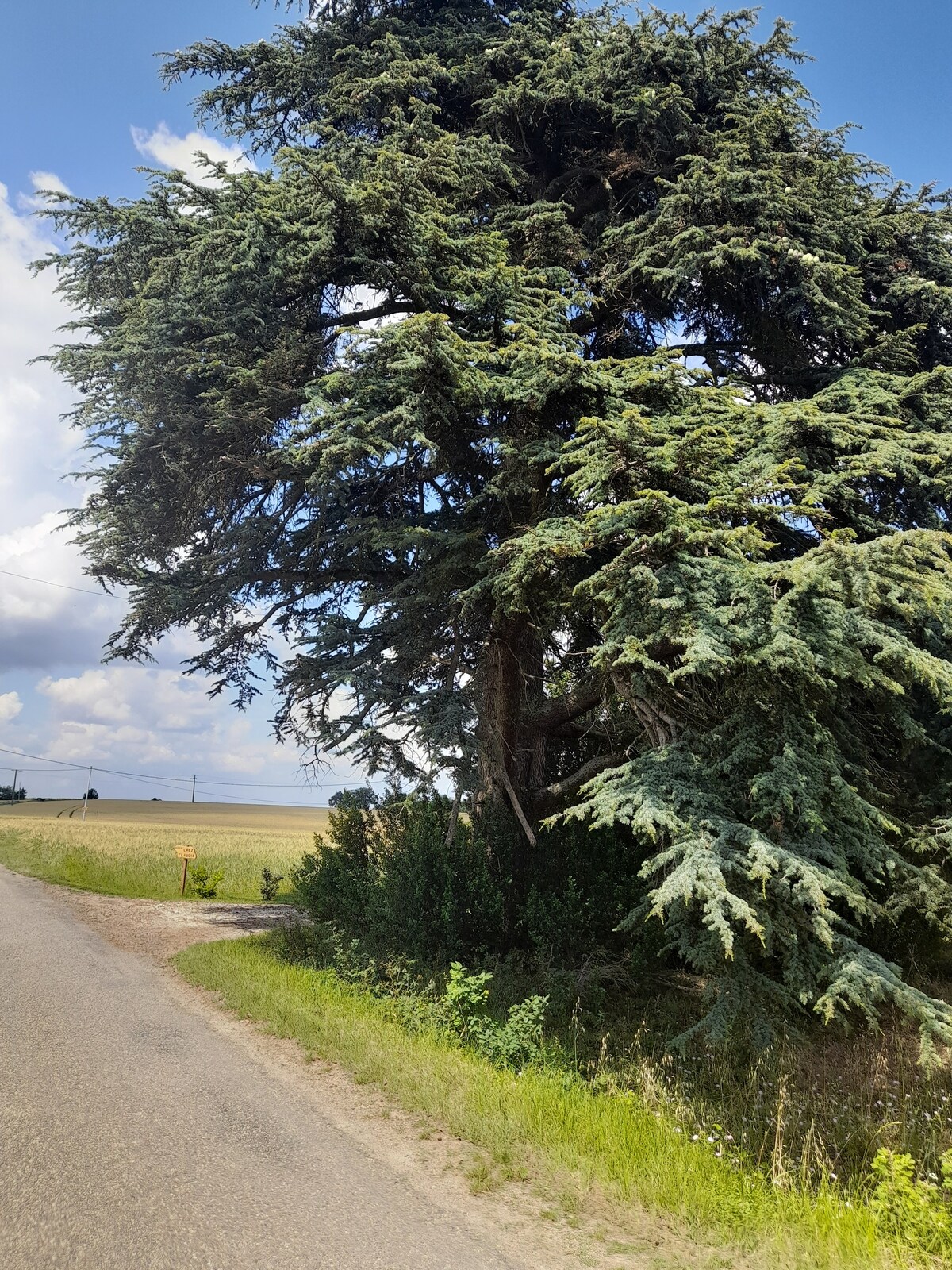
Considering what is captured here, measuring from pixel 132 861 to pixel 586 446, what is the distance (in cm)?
2282

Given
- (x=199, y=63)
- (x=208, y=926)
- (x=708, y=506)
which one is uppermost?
(x=199, y=63)

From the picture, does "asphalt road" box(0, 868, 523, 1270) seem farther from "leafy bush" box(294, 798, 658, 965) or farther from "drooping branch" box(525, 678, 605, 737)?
"drooping branch" box(525, 678, 605, 737)

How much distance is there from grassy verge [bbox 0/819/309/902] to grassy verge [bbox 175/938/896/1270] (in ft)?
46.3

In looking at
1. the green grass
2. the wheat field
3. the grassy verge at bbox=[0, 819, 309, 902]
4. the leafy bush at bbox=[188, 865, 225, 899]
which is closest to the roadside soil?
the wheat field

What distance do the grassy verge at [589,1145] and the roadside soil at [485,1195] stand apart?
0.09 meters

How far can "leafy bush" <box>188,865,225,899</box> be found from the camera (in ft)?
64.1

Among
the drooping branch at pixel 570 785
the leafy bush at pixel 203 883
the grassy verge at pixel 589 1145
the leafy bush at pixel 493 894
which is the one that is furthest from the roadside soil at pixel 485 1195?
the leafy bush at pixel 203 883

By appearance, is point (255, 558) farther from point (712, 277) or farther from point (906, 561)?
point (906, 561)

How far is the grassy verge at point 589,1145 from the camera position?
13.3ft

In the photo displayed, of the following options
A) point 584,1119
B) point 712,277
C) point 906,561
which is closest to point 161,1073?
point 584,1119

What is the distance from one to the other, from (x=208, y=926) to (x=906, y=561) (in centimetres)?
1402

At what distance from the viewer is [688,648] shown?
19.2 ft

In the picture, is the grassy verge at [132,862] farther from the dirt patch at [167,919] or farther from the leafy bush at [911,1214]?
the leafy bush at [911,1214]

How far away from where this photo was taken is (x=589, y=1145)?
5.02 m
